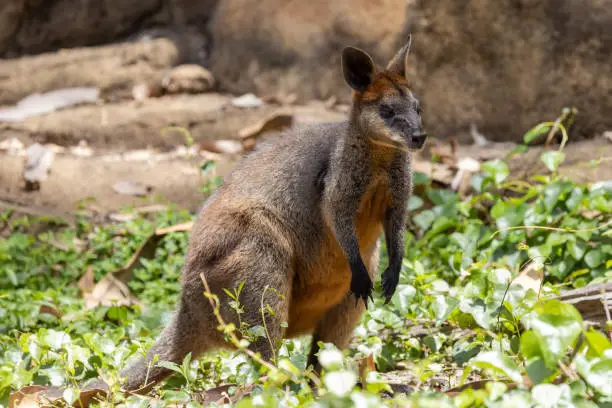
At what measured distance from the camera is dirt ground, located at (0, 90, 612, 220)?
713cm

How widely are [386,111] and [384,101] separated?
56 millimetres

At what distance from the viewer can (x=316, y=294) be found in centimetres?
431

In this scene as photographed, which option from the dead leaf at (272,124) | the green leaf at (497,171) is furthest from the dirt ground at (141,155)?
the green leaf at (497,171)

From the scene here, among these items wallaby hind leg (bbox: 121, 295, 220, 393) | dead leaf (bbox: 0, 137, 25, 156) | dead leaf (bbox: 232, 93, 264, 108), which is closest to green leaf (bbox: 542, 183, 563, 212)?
wallaby hind leg (bbox: 121, 295, 220, 393)

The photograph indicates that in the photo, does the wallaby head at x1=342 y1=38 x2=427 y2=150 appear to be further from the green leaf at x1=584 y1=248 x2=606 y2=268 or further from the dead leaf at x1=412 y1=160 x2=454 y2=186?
the dead leaf at x1=412 y1=160 x2=454 y2=186

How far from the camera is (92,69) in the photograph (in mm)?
9547

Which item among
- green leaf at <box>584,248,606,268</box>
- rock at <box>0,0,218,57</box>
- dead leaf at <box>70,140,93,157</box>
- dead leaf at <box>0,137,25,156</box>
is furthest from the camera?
rock at <box>0,0,218,57</box>

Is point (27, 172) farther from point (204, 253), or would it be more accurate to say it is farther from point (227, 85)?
point (204, 253)

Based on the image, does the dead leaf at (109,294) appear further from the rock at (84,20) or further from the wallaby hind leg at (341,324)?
the rock at (84,20)

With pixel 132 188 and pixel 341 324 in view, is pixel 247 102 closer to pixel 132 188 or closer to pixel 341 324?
pixel 132 188

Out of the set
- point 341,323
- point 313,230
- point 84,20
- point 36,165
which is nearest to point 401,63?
point 313,230

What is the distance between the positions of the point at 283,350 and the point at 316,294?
0.72 m

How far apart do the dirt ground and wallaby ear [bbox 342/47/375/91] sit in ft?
8.66

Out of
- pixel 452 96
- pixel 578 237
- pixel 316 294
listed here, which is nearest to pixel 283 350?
pixel 316 294
